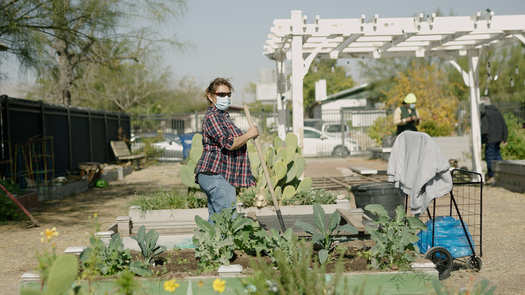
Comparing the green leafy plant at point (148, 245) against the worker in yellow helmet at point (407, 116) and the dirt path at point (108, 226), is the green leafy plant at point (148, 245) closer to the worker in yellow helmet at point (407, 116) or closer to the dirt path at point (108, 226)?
the dirt path at point (108, 226)

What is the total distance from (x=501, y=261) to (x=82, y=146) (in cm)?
1266

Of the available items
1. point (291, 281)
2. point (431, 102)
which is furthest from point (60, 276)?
point (431, 102)

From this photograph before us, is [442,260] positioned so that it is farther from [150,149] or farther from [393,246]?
[150,149]

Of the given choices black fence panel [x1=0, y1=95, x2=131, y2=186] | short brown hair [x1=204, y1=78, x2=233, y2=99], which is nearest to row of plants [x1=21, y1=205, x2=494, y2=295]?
short brown hair [x1=204, y1=78, x2=233, y2=99]

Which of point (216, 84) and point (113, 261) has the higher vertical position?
point (216, 84)

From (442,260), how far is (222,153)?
2103 millimetres

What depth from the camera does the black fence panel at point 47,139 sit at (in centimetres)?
1027

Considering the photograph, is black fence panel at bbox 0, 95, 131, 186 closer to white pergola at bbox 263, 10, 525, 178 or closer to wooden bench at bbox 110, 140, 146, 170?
wooden bench at bbox 110, 140, 146, 170

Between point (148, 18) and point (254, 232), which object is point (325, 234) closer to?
point (254, 232)

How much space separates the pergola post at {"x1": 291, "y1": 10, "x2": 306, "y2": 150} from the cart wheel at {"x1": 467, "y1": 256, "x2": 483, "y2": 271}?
5161 mm

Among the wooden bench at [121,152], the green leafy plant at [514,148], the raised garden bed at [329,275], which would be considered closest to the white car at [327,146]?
the wooden bench at [121,152]

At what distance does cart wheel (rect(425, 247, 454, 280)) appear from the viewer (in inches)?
181

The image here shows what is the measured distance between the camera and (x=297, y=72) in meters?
10.0

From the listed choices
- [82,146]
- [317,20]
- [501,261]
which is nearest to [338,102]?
[82,146]
